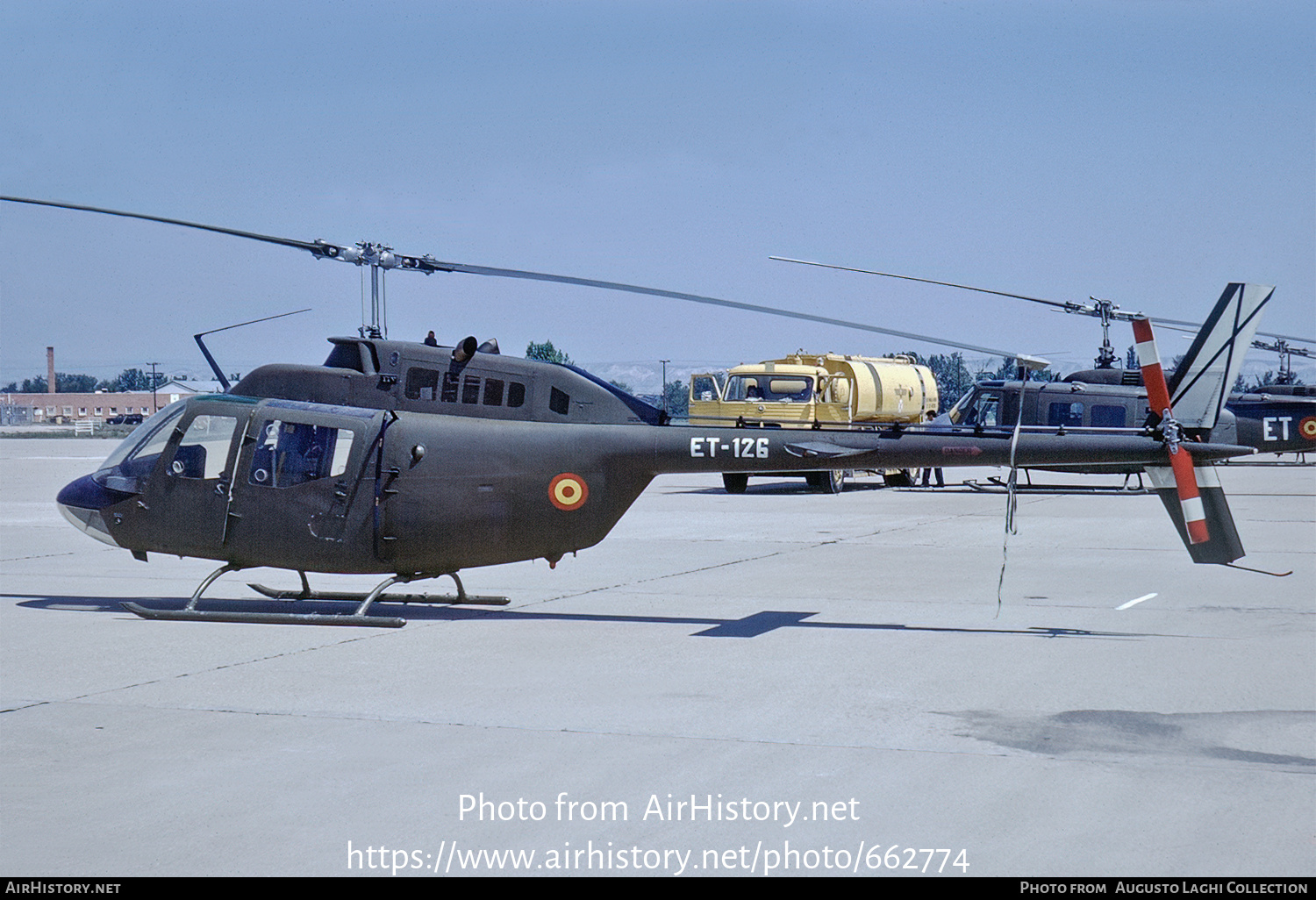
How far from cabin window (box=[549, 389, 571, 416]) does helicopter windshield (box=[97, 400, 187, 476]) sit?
3.25m

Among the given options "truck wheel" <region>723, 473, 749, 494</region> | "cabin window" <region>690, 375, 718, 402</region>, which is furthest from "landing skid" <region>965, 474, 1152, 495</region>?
"cabin window" <region>690, 375, 718, 402</region>

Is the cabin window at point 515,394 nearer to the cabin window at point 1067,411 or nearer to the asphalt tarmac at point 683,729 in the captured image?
the asphalt tarmac at point 683,729

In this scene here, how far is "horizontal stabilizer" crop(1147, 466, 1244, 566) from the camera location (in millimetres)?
9789

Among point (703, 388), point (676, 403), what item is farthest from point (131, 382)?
point (703, 388)

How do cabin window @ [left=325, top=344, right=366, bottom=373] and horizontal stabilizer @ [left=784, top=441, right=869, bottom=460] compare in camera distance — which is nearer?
horizontal stabilizer @ [left=784, top=441, right=869, bottom=460]

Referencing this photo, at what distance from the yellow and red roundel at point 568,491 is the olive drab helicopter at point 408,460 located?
0.4 inches

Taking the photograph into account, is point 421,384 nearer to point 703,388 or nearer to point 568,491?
point 568,491

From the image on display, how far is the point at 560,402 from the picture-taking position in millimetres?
11289

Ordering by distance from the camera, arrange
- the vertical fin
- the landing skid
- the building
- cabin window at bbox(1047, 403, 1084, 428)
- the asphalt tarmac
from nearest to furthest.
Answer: the asphalt tarmac, the vertical fin, the landing skid, cabin window at bbox(1047, 403, 1084, 428), the building

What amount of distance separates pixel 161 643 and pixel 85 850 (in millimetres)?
5012

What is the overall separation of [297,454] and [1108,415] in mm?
21060

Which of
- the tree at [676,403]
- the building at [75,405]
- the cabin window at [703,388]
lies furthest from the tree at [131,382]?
the cabin window at [703,388]

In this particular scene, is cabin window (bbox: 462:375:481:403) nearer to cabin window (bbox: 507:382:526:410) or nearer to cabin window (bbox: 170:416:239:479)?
cabin window (bbox: 507:382:526:410)
